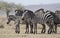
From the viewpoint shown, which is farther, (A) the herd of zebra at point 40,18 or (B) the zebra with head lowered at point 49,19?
(A) the herd of zebra at point 40,18

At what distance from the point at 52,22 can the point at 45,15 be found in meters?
1.05

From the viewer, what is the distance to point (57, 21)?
27.1 m

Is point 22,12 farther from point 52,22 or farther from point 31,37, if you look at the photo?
point 31,37

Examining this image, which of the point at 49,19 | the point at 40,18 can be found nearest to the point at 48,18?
the point at 49,19

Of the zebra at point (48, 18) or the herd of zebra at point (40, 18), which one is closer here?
the zebra at point (48, 18)

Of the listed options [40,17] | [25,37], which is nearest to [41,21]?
[40,17]

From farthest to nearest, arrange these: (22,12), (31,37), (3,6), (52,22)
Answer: (3,6) < (22,12) < (52,22) < (31,37)

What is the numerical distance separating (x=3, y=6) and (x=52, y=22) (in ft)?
169

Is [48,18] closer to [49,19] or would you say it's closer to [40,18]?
[49,19]

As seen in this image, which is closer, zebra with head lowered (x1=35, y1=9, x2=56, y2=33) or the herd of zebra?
zebra with head lowered (x1=35, y1=9, x2=56, y2=33)

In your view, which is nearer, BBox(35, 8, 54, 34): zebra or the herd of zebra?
BBox(35, 8, 54, 34): zebra

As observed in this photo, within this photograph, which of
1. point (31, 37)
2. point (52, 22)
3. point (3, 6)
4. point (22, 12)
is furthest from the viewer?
point (3, 6)

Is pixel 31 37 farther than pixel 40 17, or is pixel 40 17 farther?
pixel 40 17

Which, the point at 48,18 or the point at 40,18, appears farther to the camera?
the point at 40,18
